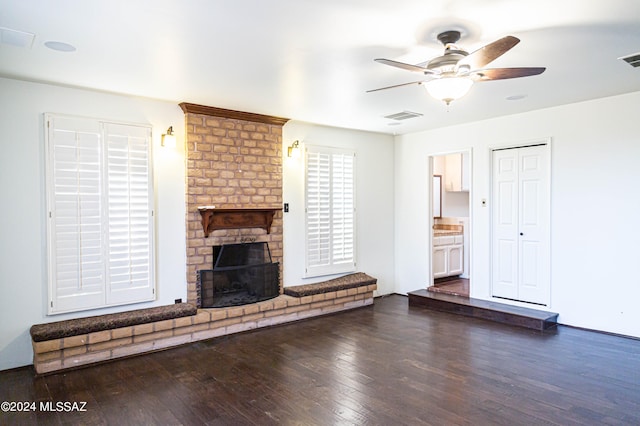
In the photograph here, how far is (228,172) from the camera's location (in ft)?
16.8

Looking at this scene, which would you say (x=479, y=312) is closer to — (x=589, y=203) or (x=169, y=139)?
(x=589, y=203)

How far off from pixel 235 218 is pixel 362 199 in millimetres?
2348

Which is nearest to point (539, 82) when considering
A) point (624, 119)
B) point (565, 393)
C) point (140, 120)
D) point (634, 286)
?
point (624, 119)

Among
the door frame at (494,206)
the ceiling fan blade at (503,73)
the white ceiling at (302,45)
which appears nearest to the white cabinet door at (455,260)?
the door frame at (494,206)

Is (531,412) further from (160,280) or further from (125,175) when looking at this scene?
(125,175)

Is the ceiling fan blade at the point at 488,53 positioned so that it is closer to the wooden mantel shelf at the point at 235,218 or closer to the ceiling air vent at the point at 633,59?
the ceiling air vent at the point at 633,59

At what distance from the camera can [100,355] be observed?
13.0 feet

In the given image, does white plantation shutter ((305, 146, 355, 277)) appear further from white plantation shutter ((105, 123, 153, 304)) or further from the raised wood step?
white plantation shutter ((105, 123, 153, 304))

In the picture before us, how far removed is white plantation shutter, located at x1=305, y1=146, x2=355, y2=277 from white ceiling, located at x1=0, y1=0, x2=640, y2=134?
4.88ft

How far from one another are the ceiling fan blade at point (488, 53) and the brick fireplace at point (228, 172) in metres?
3.06

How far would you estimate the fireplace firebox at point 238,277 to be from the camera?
486 cm

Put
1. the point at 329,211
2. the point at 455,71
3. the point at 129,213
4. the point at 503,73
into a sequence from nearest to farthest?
the point at 503,73, the point at 455,71, the point at 129,213, the point at 329,211

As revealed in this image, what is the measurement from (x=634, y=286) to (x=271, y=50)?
4.52m

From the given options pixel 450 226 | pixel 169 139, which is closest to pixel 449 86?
pixel 169 139
